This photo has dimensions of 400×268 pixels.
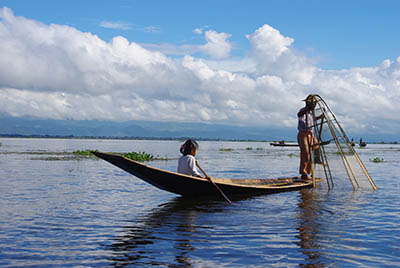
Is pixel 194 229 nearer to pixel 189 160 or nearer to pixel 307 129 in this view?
pixel 189 160

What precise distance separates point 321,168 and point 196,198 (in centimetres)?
486

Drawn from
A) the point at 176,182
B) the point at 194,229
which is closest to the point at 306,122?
the point at 176,182

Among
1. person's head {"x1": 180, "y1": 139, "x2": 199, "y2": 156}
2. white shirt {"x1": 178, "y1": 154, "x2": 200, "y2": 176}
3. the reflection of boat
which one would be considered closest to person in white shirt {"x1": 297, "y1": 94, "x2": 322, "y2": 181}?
the reflection of boat

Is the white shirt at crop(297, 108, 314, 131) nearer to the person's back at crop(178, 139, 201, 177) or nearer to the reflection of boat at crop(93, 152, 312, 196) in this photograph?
the reflection of boat at crop(93, 152, 312, 196)

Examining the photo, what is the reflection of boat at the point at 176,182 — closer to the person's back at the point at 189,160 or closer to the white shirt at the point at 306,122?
the person's back at the point at 189,160

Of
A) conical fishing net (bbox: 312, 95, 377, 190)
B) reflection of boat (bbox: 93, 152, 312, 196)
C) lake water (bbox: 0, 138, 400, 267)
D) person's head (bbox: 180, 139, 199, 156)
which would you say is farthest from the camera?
conical fishing net (bbox: 312, 95, 377, 190)

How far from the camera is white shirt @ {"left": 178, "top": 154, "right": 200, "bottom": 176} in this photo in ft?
29.7

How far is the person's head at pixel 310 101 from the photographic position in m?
11.6

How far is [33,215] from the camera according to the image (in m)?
7.68

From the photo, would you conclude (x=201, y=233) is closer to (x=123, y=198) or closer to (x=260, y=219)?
(x=260, y=219)

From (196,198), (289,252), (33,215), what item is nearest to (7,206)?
(33,215)

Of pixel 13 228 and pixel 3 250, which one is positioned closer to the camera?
pixel 3 250

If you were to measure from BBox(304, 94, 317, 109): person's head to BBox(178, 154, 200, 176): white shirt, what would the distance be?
4.51m

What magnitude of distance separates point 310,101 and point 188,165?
15.6ft
